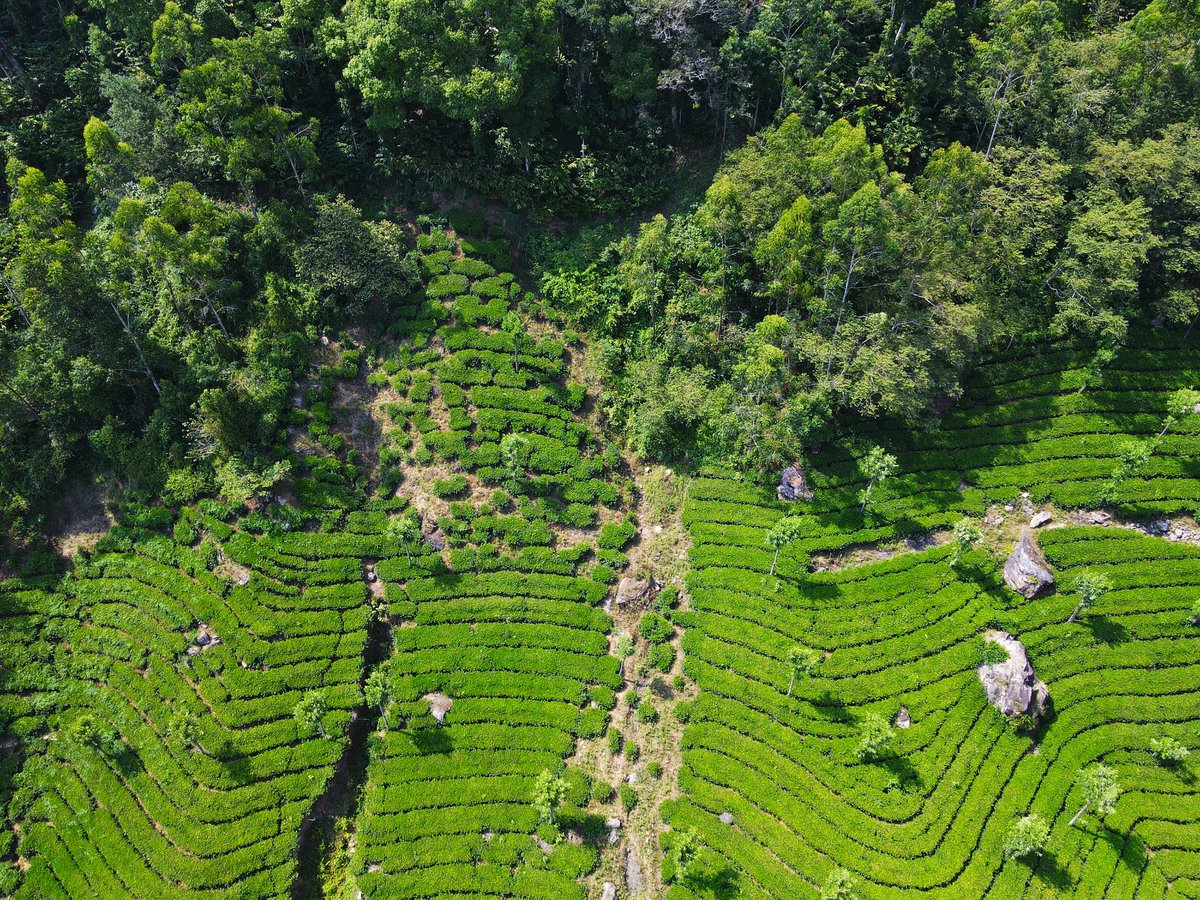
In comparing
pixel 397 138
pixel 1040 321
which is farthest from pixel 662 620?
→ pixel 397 138

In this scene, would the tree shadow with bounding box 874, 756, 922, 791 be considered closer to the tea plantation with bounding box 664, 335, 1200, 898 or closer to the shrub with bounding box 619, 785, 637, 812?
the tea plantation with bounding box 664, 335, 1200, 898

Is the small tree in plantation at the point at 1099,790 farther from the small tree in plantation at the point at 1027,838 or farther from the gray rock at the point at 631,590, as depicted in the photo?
the gray rock at the point at 631,590

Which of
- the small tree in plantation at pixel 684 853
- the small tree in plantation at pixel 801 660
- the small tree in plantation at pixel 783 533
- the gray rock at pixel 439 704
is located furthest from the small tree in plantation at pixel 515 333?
the small tree in plantation at pixel 684 853

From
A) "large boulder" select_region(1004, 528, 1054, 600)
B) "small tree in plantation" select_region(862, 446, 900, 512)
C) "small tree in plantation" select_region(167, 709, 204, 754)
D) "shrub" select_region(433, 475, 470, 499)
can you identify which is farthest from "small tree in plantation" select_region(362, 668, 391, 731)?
"large boulder" select_region(1004, 528, 1054, 600)

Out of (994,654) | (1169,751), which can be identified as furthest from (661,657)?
(1169,751)

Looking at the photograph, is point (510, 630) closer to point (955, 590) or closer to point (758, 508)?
point (758, 508)

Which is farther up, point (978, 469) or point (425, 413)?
point (425, 413)
